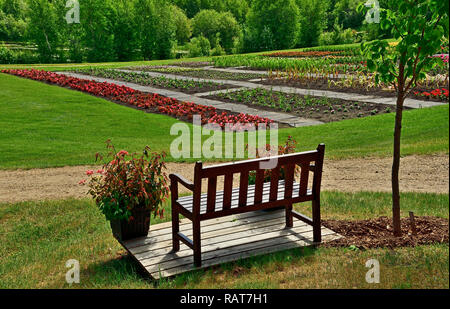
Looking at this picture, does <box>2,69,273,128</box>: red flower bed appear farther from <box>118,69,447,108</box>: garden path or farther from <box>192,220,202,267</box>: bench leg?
<box>192,220,202,267</box>: bench leg

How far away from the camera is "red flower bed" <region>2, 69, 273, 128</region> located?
15.0 m

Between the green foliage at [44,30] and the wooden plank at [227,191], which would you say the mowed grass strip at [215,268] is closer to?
the wooden plank at [227,191]

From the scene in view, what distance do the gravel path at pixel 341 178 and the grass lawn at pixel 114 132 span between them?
57cm

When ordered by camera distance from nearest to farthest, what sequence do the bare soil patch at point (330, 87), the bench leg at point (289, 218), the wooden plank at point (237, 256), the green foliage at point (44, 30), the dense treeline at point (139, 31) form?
the wooden plank at point (237, 256) → the bench leg at point (289, 218) → the bare soil patch at point (330, 87) → the green foliage at point (44, 30) → the dense treeline at point (139, 31)

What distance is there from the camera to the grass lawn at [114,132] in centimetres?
1091

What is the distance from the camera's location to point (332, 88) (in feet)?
68.5

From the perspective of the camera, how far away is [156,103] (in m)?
18.3

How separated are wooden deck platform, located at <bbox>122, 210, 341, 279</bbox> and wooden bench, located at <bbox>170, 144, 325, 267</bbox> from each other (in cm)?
16

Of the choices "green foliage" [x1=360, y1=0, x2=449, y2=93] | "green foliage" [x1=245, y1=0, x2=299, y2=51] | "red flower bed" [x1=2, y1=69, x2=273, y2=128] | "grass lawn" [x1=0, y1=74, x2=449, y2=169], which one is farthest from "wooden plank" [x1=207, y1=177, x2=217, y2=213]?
"green foliage" [x1=245, y1=0, x2=299, y2=51]

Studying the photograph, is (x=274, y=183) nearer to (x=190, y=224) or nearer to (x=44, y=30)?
(x=190, y=224)

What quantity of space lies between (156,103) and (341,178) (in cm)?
1087

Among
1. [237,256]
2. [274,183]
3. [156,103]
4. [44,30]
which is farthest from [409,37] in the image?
[44,30]

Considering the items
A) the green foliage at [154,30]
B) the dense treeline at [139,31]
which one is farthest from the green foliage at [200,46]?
the green foliage at [154,30]

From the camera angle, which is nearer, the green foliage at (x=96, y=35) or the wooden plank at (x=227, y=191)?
the wooden plank at (x=227, y=191)
